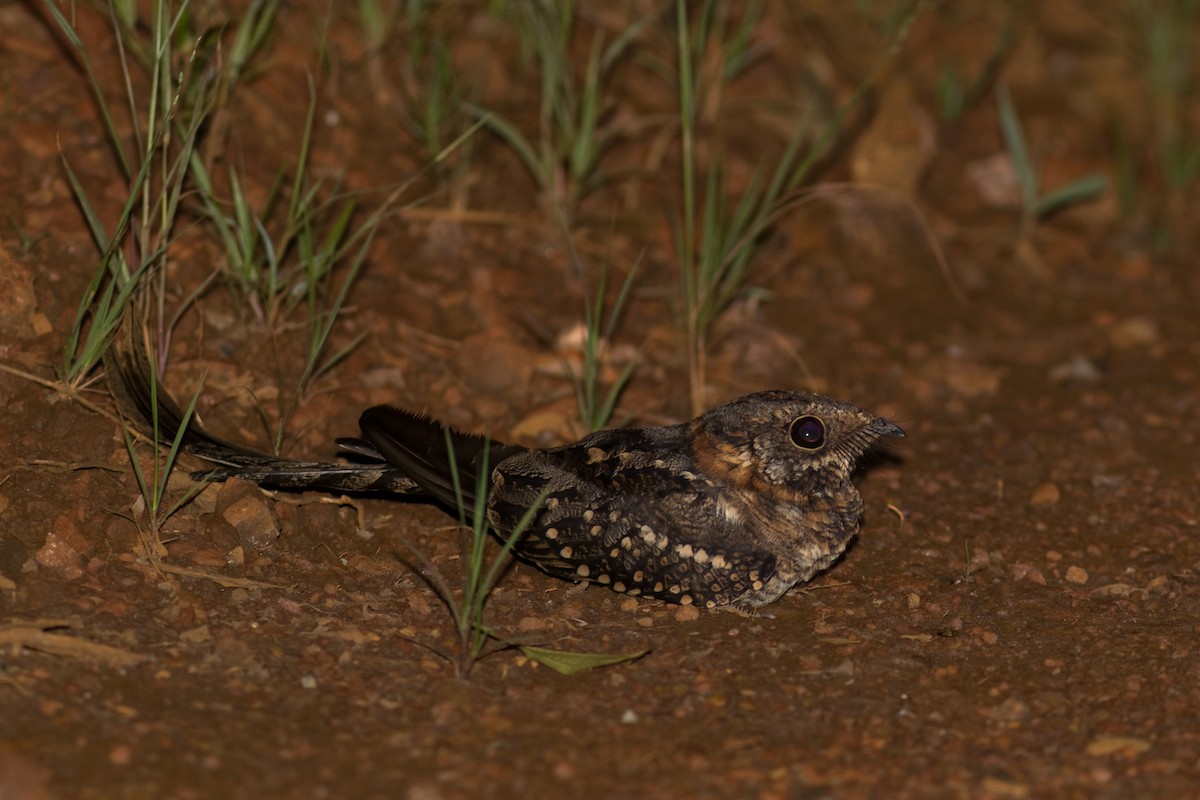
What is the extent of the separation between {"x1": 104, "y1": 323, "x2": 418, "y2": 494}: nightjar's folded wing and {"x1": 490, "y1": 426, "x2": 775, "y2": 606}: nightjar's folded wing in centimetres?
40

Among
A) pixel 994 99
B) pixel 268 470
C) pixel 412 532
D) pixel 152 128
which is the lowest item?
pixel 412 532

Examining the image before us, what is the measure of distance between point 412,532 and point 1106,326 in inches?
135

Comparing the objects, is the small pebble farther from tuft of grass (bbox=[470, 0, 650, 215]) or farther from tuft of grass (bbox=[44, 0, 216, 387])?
tuft of grass (bbox=[44, 0, 216, 387])

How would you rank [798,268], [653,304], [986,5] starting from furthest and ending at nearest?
1. [986,5]
2. [798,268]
3. [653,304]

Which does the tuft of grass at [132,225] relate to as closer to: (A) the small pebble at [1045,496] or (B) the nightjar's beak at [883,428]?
(B) the nightjar's beak at [883,428]

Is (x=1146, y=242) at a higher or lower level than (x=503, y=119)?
lower

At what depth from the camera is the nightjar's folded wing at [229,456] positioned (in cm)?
410

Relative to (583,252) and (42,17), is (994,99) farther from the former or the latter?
(42,17)

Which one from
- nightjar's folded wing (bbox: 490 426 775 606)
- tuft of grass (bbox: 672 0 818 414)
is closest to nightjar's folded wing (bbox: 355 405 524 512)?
nightjar's folded wing (bbox: 490 426 775 606)

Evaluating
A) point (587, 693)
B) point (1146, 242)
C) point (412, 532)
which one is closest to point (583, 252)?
point (412, 532)

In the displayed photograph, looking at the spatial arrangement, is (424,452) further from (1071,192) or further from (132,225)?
(1071,192)

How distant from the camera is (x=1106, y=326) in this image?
5988mm

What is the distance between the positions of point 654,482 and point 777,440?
0.40 m

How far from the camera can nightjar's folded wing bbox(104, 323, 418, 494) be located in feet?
13.4
